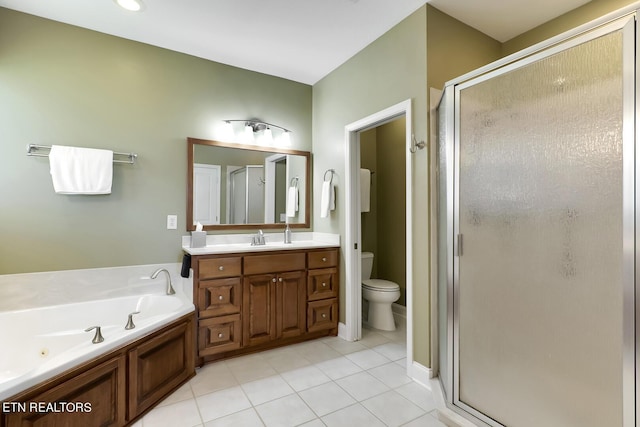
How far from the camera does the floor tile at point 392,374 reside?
7.22 feet

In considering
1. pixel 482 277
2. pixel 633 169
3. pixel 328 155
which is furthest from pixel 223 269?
pixel 633 169

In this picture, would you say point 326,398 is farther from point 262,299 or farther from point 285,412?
point 262,299

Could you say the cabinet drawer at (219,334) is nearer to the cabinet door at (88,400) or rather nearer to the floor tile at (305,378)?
the floor tile at (305,378)

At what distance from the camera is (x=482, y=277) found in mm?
1653

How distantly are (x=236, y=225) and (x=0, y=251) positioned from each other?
169cm

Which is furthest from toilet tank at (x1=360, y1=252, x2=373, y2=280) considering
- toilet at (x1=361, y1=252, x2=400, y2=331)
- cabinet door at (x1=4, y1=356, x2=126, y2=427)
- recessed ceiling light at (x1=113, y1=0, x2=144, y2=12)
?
recessed ceiling light at (x1=113, y1=0, x2=144, y2=12)

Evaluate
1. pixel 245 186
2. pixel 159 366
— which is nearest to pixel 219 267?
pixel 159 366

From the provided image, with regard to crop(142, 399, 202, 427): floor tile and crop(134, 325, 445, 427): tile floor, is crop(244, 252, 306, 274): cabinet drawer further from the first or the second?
crop(142, 399, 202, 427): floor tile

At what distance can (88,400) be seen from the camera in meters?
1.51

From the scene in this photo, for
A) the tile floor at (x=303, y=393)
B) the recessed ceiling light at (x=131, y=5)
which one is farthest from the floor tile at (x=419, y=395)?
the recessed ceiling light at (x=131, y=5)

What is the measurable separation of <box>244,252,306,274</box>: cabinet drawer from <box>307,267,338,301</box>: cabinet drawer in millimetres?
167

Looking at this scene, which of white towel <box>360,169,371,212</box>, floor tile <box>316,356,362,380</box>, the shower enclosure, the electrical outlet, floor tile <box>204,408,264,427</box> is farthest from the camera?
white towel <box>360,169,371,212</box>

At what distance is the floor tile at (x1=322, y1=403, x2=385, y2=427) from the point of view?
5.75 ft

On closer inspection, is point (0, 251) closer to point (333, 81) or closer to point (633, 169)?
point (333, 81)
